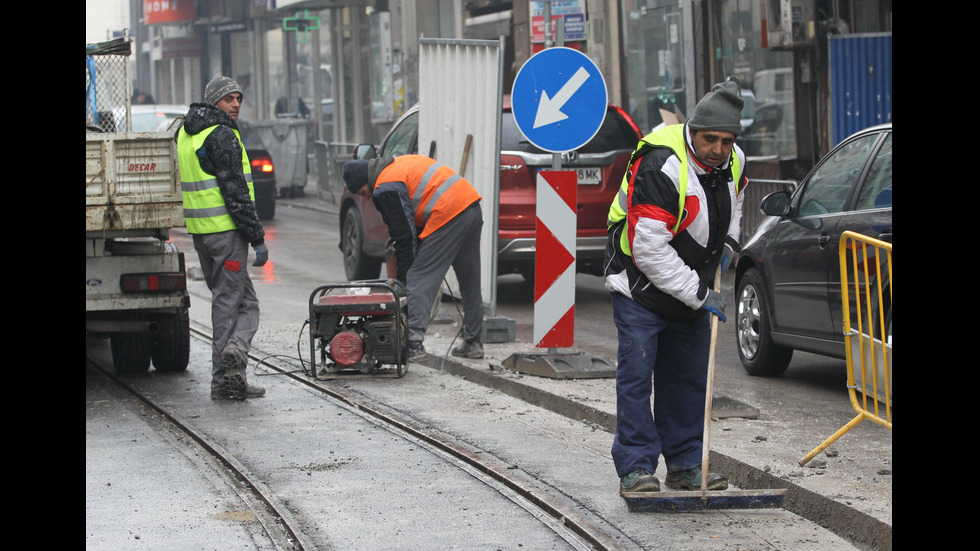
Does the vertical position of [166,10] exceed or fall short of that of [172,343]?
it exceeds it

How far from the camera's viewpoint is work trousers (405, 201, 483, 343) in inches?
371

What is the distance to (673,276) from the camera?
5.46 meters

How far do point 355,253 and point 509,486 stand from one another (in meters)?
8.50

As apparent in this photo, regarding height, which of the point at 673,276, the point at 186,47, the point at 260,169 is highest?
the point at 186,47

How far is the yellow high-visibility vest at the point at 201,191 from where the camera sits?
8414 mm

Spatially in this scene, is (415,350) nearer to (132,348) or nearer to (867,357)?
(132,348)

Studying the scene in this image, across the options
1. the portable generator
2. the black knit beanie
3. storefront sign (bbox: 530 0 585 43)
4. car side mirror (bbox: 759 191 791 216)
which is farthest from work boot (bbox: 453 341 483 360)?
storefront sign (bbox: 530 0 585 43)

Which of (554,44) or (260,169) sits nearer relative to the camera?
(554,44)

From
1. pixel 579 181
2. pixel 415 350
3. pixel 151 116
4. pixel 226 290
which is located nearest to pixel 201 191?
pixel 226 290

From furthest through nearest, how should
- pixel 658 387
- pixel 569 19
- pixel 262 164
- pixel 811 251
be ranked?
pixel 262 164, pixel 569 19, pixel 811 251, pixel 658 387

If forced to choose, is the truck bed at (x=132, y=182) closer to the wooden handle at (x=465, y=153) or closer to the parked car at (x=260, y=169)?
the wooden handle at (x=465, y=153)

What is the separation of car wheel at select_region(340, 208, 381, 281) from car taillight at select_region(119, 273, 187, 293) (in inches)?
208
